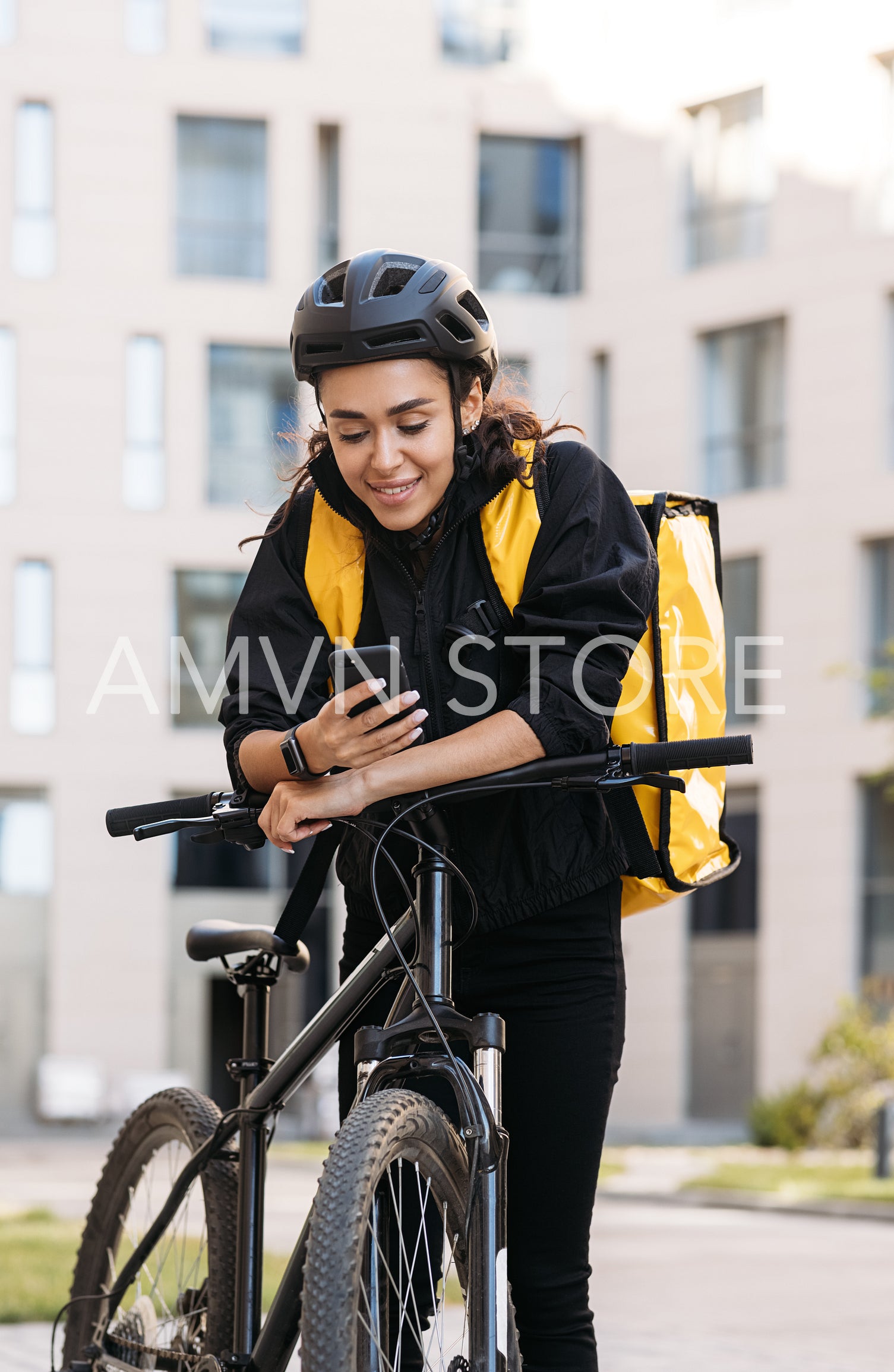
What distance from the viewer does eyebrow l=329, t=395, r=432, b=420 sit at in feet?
9.68

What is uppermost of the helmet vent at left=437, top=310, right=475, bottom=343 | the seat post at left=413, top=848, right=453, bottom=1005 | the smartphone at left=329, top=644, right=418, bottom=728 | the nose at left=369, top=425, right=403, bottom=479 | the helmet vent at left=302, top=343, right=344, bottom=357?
the helmet vent at left=437, top=310, right=475, bottom=343

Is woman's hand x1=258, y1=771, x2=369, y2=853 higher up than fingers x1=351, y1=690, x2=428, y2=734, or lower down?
lower down

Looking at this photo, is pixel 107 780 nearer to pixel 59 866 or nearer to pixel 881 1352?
pixel 59 866

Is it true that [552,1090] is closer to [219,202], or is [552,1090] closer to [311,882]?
[311,882]

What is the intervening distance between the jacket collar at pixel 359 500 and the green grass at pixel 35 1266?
139 inches

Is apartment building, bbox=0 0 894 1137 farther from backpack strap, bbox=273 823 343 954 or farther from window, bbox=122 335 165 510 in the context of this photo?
backpack strap, bbox=273 823 343 954

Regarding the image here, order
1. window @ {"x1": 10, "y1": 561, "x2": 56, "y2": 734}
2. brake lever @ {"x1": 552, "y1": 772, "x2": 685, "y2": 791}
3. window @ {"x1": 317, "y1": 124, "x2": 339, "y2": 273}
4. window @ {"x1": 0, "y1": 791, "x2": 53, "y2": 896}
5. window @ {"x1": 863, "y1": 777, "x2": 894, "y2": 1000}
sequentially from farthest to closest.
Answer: window @ {"x1": 317, "y1": 124, "x2": 339, "y2": 273} < window @ {"x1": 10, "y1": 561, "x2": 56, "y2": 734} < window @ {"x1": 0, "y1": 791, "x2": 53, "y2": 896} < window @ {"x1": 863, "y1": 777, "x2": 894, "y2": 1000} < brake lever @ {"x1": 552, "y1": 772, "x2": 685, "y2": 791}

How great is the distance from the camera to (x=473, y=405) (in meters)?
3.10

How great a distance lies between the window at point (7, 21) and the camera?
28.0 meters

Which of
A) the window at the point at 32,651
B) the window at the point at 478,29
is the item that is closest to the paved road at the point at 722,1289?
the window at the point at 32,651

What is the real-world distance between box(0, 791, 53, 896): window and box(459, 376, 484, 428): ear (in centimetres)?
2482

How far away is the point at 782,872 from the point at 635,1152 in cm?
638

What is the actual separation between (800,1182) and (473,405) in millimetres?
13565

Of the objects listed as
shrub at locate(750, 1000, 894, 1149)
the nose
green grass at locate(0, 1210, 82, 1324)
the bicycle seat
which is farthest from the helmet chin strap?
shrub at locate(750, 1000, 894, 1149)
